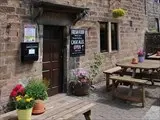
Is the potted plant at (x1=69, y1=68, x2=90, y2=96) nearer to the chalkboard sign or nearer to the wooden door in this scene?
the wooden door

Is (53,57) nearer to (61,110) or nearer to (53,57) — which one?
(53,57)

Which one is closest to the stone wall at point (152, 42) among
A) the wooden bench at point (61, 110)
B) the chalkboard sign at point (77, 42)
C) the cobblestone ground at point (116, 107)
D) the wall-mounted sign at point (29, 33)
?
the cobblestone ground at point (116, 107)

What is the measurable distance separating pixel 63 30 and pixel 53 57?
87cm

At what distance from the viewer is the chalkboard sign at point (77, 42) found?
7.30 metres

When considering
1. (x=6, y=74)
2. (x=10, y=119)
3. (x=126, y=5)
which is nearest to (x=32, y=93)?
(x=10, y=119)

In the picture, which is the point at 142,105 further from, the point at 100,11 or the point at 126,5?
the point at 126,5

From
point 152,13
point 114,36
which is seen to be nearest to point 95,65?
point 114,36

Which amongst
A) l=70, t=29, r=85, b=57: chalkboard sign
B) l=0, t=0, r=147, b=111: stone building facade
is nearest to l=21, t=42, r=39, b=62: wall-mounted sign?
l=0, t=0, r=147, b=111: stone building facade

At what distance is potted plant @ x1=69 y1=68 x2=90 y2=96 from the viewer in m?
7.09

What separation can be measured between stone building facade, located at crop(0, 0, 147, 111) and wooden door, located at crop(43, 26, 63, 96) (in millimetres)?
54

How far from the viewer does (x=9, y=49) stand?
541 cm

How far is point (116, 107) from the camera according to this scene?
6.13 m

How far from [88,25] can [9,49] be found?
3397 mm

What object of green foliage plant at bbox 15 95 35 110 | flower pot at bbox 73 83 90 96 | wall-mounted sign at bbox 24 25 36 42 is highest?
wall-mounted sign at bbox 24 25 36 42
